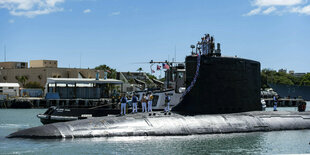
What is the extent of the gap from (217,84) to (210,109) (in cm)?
→ 134

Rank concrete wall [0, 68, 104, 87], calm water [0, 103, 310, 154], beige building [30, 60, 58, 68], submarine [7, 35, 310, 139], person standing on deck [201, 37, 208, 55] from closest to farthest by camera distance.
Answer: calm water [0, 103, 310, 154] < submarine [7, 35, 310, 139] < person standing on deck [201, 37, 208, 55] < concrete wall [0, 68, 104, 87] < beige building [30, 60, 58, 68]

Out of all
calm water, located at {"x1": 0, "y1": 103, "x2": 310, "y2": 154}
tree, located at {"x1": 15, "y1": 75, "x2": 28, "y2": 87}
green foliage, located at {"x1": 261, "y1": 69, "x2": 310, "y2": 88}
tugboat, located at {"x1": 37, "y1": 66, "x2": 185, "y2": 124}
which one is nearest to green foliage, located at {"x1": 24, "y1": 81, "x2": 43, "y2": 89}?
tree, located at {"x1": 15, "y1": 75, "x2": 28, "y2": 87}

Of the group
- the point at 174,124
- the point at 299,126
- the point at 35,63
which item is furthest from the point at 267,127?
the point at 35,63

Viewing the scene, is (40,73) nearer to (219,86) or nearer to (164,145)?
(219,86)

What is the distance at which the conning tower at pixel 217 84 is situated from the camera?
70.3ft

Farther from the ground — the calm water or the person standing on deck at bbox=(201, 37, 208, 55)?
the person standing on deck at bbox=(201, 37, 208, 55)

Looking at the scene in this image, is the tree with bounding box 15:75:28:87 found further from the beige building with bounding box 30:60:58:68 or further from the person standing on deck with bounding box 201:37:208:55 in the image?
the person standing on deck with bounding box 201:37:208:55

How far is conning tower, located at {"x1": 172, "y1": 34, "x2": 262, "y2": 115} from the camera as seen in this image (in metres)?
21.4

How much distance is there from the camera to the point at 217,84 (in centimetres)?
2169

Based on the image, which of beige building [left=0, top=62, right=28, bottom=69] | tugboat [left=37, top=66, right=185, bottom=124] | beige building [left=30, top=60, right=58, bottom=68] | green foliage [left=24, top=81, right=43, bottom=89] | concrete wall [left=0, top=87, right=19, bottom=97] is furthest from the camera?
beige building [left=30, top=60, right=58, bottom=68]

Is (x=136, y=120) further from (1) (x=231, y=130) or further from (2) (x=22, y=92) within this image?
(2) (x=22, y=92)

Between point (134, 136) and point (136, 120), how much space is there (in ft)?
3.87

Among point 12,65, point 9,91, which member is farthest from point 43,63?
point 9,91

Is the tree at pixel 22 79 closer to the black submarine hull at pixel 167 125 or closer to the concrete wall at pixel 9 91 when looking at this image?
the concrete wall at pixel 9 91
